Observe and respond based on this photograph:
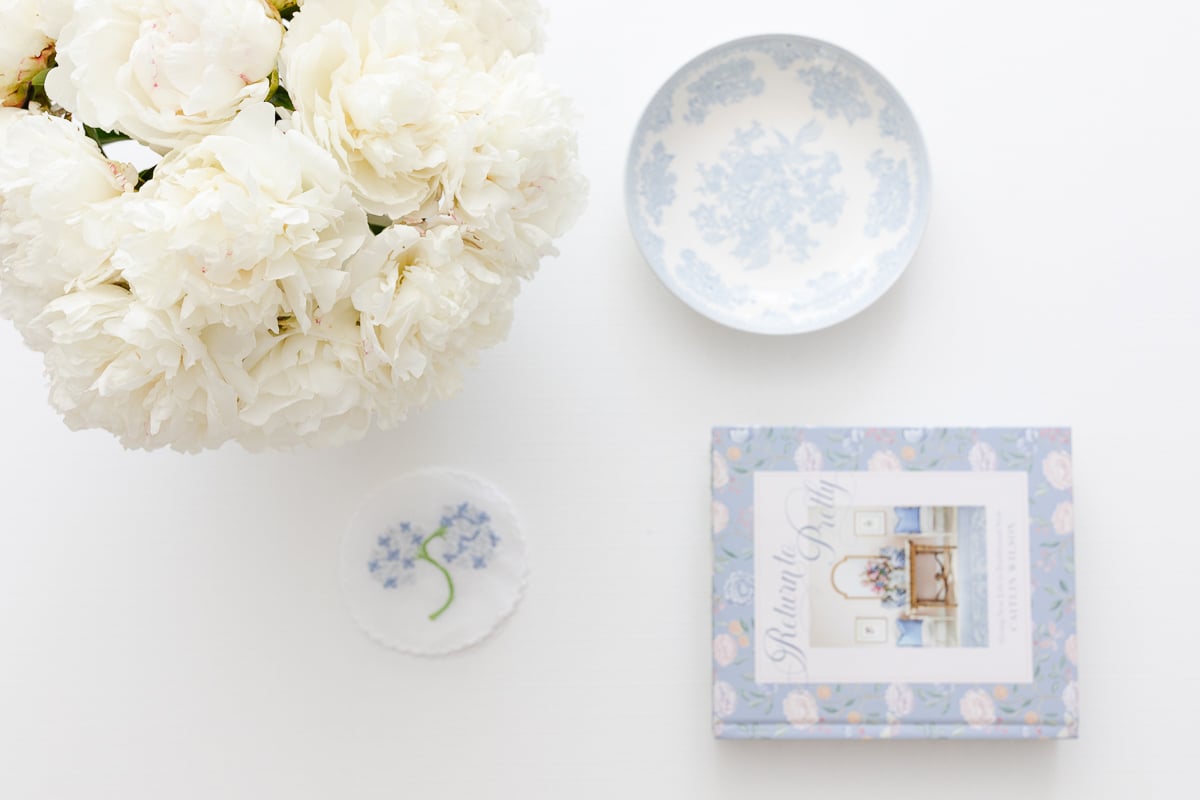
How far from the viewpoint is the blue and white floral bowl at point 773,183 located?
0.95 m

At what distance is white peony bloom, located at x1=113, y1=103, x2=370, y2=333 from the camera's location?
525 millimetres

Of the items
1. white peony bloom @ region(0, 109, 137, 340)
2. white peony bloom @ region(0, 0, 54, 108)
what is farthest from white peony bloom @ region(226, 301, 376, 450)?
white peony bloom @ region(0, 0, 54, 108)

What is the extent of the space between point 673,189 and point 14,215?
1.92 feet

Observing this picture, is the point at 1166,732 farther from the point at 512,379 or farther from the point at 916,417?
the point at 512,379

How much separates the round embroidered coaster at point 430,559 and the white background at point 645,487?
23 mm

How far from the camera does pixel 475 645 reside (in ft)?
3.05

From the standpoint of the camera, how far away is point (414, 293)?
591mm

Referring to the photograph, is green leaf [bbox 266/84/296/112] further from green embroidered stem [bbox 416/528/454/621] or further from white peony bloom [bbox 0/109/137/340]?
green embroidered stem [bbox 416/528/454/621]

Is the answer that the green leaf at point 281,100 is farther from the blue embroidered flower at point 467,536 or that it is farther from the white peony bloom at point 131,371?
the blue embroidered flower at point 467,536

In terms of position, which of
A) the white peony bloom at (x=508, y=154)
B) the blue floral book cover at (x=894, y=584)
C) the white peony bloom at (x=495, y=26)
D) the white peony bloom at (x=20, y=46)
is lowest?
the blue floral book cover at (x=894, y=584)

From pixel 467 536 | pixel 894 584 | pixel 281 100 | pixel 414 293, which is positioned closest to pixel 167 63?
pixel 281 100

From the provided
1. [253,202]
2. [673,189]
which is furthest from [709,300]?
[253,202]

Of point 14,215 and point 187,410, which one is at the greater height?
point 14,215

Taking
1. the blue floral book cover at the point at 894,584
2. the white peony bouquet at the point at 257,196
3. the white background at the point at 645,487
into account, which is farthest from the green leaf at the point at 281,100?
the blue floral book cover at the point at 894,584
